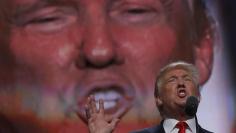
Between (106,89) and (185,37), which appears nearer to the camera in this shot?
(106,89)

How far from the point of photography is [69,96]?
7.51 ft

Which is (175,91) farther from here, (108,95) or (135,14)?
(135,14)

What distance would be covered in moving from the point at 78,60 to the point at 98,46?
0.33ft

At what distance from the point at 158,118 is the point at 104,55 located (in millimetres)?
336

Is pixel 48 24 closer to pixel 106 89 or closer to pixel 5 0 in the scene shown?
pixel 5 0

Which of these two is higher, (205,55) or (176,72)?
(176,72)

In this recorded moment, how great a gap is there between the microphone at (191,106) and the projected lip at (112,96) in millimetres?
1008

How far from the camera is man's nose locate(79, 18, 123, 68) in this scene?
7.39 ft

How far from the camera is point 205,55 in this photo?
2.45 metres

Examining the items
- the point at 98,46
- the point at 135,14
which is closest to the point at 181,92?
the point at 98,46

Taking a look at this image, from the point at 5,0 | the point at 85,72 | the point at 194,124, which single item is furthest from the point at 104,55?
the point at 194,124

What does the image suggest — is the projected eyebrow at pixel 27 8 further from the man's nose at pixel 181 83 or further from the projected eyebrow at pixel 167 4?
the man's nose at pixel 181 83

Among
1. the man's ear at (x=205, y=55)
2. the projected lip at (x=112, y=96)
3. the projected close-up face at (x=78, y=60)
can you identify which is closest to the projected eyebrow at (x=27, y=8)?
the projected close-up face at (x=78, y=60)

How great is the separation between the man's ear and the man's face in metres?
1.09
